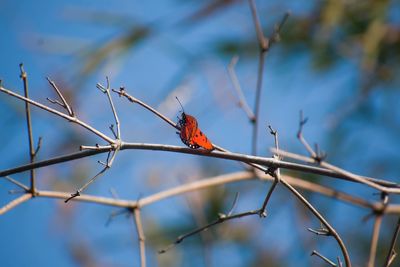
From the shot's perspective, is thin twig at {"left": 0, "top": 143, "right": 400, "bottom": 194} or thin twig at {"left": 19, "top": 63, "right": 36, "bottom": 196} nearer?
thin twig at {"left": 0, "top": 143, "right": 400, "bottom": 194}

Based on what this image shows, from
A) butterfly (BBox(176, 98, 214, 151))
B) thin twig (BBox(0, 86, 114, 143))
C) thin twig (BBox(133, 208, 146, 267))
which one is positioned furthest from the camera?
thin twig (BBox(133, 208, 146, 267))

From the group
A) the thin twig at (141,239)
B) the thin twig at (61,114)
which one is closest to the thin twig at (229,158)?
the thin twig at (61,114)

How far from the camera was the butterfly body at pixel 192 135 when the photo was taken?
1.20m

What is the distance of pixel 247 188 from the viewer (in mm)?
3916

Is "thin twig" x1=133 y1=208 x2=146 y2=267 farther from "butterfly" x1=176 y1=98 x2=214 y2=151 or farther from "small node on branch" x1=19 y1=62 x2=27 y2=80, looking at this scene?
"small node on branch" x1=19 y1=62 x2=27 y2=80

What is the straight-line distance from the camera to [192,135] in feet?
4.00

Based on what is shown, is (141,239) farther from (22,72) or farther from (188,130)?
(22,72)

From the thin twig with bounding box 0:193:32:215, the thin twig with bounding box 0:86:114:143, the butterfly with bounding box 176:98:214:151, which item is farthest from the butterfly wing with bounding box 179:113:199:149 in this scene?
the thin twig with bounding box 0:193:32:215

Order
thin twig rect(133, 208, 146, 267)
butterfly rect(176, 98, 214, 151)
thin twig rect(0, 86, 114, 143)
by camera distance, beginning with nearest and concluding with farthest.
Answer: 1. thin twig rect(0, 86, 114, 143)
2. butterfly rect(176, 98, 214, 151)
3. thin twig rect(133, 208, 146, 267)

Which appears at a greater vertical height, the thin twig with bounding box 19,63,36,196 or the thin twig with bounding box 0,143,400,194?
the thin twig with bounding box 19,63,36,196

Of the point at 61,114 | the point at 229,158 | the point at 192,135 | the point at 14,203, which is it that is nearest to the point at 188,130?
the point at 192,135

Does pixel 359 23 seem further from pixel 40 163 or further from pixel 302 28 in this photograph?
pixel 40 163

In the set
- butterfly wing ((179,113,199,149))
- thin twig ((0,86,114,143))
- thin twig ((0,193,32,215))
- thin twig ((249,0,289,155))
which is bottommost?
thin twig ((0,193,32,215))

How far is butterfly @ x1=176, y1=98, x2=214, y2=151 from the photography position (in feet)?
3.93
